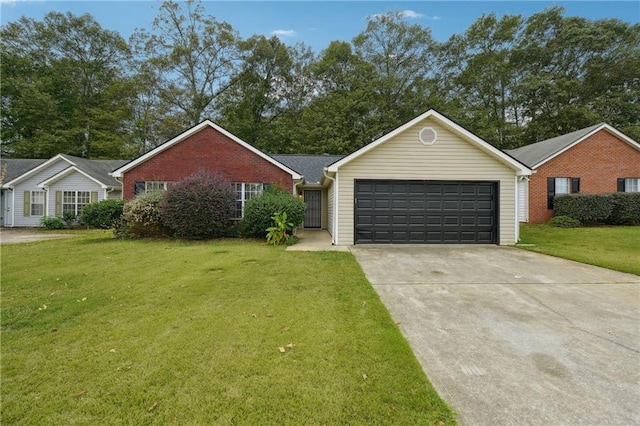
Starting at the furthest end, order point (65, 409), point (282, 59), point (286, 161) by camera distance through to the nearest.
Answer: point (282, 59) → point (286, 161) → point (65, 409)

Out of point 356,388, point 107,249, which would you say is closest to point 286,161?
point 107,249

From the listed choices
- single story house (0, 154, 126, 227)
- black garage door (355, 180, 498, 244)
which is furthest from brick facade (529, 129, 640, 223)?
single story house (0, 154, 126, 227)

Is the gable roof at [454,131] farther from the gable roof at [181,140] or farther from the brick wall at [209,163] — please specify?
the brick wall at [209,163]

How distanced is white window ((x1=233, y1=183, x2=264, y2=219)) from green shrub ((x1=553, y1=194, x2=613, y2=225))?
15.6 m

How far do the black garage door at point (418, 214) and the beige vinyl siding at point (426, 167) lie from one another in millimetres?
258

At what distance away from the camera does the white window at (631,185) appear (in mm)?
16500

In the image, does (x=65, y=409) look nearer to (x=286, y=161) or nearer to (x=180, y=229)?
(x=180, y=229)

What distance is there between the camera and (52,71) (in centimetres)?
2809

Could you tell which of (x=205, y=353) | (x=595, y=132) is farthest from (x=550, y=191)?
(x=205, y=353)

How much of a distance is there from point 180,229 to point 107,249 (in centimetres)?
246

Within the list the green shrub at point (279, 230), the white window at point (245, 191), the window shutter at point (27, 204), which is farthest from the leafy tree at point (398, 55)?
the window shutter at point (27, 204)

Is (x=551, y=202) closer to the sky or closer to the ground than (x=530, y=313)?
closer to the sky

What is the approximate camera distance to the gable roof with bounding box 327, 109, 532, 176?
10.5 m

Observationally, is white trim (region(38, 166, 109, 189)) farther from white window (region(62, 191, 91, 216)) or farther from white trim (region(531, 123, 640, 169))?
white trim (region(531, 123, 640, 169))
